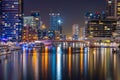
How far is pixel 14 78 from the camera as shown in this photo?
66125 mm

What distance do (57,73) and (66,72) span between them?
85.8 inches

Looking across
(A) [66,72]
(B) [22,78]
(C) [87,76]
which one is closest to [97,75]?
(C) [87,76]

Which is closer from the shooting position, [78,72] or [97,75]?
[97,75]

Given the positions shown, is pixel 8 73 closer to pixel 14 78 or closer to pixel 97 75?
pixel 14 78

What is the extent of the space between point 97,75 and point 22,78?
1420 centimetres

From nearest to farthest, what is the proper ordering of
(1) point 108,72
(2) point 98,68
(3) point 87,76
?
(3) point 87,76, (1) point 108,72, (2) point 98,68

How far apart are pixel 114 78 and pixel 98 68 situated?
59.1 ft

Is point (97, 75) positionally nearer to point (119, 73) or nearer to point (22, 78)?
point (119, 73)

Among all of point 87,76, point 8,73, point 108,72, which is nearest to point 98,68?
point 108,72

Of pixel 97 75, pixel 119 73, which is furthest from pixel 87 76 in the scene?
pixel 119 73

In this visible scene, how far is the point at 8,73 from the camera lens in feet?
241

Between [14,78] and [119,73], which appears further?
[119,73]

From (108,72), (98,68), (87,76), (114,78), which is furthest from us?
(98,68)

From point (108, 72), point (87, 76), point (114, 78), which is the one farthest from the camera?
point (108, 72)
